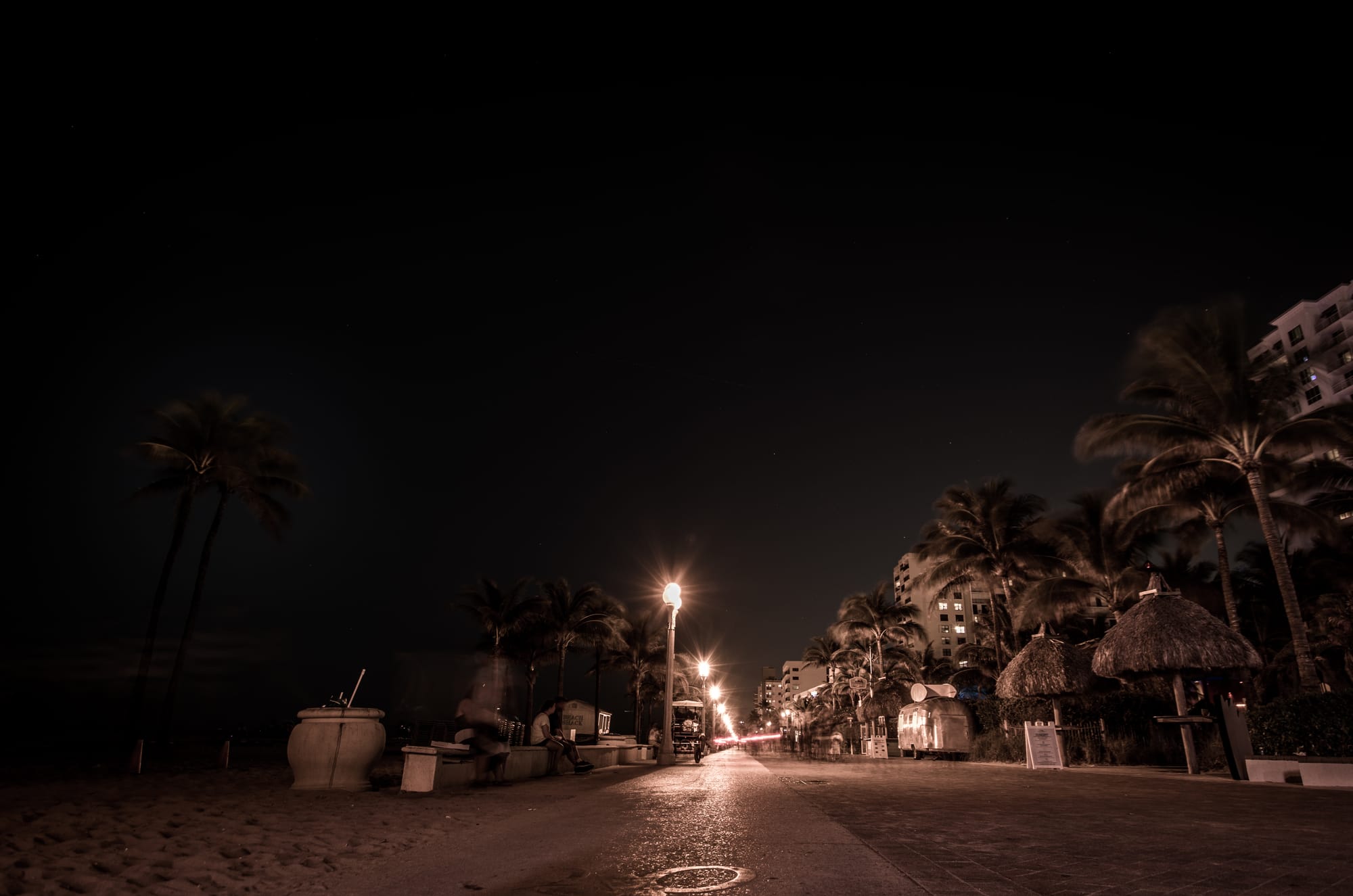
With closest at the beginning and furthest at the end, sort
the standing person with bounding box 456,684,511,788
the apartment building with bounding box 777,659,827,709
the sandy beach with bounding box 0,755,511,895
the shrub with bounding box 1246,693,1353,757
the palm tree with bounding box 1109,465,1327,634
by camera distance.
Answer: the sandy beach with bounding box 0,755,511,895
the standing person with bounding box 456,684,511,788
the shrub with bounding box 1246,693,1353,757
the palm tree with bounding box 1109,465,1327,634
the apartment building with bounding box 777,659,827,709

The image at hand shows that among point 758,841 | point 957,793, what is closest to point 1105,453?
point 957,793

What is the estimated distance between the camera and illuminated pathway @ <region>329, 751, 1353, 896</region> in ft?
11.4

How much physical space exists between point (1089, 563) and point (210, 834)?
109 feet

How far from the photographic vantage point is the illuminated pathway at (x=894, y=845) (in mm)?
3461

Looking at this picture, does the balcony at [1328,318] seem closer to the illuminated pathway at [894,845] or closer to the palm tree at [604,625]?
the palm tree at [604,625]

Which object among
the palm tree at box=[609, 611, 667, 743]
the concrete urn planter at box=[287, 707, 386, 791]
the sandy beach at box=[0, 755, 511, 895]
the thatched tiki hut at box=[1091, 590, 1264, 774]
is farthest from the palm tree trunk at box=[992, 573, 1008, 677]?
the palm tree at box=[609, 611, 667, 743]

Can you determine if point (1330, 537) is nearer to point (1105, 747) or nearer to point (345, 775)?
point (1105, 747)

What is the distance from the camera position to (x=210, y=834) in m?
5.52

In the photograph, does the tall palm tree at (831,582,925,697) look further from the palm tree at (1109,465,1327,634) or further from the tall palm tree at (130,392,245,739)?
the tall palm tree at (130,392,245,739)

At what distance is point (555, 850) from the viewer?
4.59 metres

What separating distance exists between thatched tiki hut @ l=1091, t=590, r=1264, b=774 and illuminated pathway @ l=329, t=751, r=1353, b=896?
5999 mm

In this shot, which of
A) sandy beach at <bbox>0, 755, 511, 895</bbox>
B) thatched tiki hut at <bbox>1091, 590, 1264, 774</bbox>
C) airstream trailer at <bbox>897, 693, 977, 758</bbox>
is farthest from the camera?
airstream trailer at <bbox>897, 693, 977, 758</bbox>

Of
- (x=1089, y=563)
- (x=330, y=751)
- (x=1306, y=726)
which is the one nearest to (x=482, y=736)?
(x=330, y=751)

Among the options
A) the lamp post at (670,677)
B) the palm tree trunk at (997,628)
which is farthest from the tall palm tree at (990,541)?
the lamp post at (670,677)
